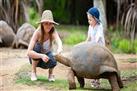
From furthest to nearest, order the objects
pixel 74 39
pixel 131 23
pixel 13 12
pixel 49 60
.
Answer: pixel 74 39 < pixel 13 12 < pixel 131 23 < pixel 49 60

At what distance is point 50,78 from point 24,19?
7.49m

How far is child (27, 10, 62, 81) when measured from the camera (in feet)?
24.7

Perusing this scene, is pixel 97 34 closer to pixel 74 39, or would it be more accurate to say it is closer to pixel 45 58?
pixel 45 58

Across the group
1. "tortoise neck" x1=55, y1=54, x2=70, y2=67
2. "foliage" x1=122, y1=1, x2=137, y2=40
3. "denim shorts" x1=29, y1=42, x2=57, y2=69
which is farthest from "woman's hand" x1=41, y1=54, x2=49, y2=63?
"foliage" x1=122, y1=1, x2=137, y2=40

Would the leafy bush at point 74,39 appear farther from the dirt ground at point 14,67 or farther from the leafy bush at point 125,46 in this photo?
the dirt ground at point 14,67

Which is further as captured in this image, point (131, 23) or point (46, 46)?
point (131, 23)

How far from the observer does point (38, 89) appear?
22.9 ft

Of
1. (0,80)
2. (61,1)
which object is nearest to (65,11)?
(61,1)

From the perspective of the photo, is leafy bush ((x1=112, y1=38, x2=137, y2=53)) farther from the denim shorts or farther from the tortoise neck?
the tortoise neck

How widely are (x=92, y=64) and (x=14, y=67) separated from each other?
9.86 feet

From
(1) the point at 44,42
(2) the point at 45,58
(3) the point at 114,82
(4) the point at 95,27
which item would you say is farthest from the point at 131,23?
(3) the point at 114,82

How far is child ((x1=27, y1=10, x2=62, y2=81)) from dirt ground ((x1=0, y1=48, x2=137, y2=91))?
0.52 m

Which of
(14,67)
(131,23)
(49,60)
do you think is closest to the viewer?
(49,60)

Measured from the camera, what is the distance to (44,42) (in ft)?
25.4
